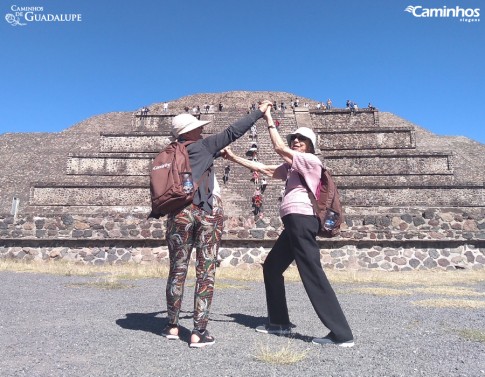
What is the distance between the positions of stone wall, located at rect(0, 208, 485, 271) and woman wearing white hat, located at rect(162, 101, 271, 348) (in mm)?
6389

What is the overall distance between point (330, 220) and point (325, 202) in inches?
5.3

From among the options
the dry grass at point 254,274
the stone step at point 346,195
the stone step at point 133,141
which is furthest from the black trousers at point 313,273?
the stone step at point 133,141

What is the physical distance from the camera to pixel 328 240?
9.66 meters

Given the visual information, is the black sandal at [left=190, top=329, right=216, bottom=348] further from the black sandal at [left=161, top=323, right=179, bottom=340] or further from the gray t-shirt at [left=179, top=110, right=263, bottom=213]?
the gray t-shirt at [left=179, top=110, right=263, bottom=213]

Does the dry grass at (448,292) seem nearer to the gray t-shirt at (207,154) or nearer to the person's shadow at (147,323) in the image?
the person's shadow at (147,323)

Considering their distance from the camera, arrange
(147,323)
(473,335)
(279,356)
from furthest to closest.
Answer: (147,323)
(473,335)
(279,356)

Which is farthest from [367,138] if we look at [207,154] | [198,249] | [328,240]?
[198,249]

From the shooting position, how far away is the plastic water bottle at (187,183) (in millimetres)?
3061

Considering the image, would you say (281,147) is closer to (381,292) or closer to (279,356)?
(279,356)

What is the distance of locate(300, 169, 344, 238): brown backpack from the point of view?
3312mm

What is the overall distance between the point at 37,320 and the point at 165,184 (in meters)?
1.83

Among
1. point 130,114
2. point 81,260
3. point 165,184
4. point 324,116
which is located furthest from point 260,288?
Result: point 130,114

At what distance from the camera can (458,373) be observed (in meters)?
2.48

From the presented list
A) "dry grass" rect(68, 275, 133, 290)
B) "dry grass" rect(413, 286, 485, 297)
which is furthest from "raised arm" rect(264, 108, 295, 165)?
"dry grass" rect(413, 286, 485, 297)
